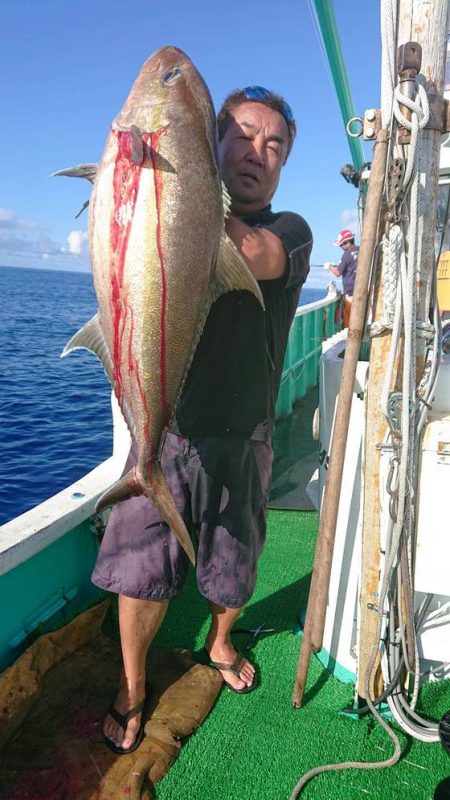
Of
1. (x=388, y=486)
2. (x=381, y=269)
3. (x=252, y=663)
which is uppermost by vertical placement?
(x=381, y=269)

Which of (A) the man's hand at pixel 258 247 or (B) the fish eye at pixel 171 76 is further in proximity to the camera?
(A) the man's hand at pixel 258 247

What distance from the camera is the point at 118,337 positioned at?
5.52 ft

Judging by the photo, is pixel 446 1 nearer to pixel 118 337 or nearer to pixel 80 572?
pixel 118 337

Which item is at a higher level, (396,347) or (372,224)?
(372,224)

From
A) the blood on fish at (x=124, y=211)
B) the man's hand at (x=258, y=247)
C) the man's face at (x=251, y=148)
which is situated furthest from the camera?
the man's face at (x=251, y=148)

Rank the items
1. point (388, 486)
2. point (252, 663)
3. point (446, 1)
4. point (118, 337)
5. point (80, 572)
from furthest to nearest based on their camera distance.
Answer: point (80, 572) < point (252, 663) < point (388, 486) < point (446, 1) < point (118, 337)

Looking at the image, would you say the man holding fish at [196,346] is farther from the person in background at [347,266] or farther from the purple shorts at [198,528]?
the person in background at [347,266]

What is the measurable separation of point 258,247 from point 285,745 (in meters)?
2.08

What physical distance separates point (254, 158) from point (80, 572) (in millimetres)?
2364

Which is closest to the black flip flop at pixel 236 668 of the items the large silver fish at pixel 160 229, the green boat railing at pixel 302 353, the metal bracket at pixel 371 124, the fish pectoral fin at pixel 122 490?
the fish pectoral fin at pixel 122 490

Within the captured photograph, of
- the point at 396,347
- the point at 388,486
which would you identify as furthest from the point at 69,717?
the point at 396,347

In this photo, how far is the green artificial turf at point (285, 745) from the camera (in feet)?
7.44

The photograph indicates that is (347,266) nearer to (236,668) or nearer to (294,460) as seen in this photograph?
(294,460)

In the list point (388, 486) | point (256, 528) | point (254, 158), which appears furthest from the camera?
point (256, 528)
